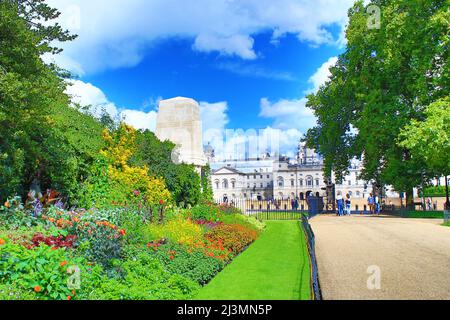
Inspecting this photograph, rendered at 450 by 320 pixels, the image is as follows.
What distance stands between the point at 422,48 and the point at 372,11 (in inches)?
220

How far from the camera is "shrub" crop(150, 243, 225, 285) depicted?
8.35 m

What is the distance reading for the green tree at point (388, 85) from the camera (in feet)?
74.3

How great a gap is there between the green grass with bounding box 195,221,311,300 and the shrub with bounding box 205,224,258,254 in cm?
33

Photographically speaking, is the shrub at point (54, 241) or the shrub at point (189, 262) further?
the shrub at point (189, 262)

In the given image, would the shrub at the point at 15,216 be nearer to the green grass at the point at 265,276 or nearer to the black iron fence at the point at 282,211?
the green grass at the point at 265,276

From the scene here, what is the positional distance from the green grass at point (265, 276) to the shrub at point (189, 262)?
218 mm

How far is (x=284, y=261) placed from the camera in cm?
1023

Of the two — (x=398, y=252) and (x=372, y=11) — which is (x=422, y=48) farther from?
(x=398, y=252)

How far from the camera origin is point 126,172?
1619 centimetres

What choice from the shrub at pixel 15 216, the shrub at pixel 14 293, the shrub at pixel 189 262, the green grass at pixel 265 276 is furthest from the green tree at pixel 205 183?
the shrub at pixel 14 293

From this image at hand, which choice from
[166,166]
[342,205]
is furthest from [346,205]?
[166,166]

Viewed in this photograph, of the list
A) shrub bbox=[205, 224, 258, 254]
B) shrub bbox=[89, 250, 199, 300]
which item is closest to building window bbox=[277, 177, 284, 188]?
shrub bbox=[205, 224, 258, 254]

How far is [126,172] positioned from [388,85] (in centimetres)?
1863

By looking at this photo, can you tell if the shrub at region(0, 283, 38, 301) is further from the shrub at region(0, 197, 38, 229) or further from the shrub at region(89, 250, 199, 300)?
the shrub at region(0, 197, 38, 229)
